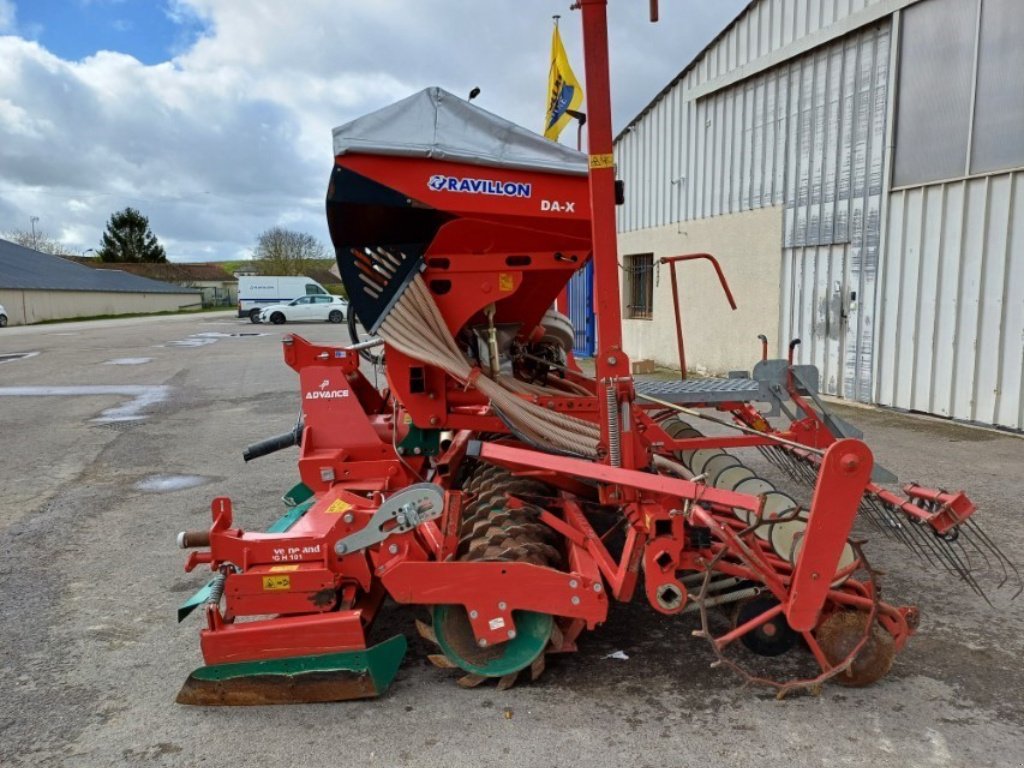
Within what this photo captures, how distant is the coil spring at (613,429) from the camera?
312cm

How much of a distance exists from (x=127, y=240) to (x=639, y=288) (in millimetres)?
77130

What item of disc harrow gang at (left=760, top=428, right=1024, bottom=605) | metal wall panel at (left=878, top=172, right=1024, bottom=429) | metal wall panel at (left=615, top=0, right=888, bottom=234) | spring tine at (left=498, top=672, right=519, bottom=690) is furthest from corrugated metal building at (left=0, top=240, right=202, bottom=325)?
disc harrow gang at (left=760, top=428, right=1024, bottom=605)

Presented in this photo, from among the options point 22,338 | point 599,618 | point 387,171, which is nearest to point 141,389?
point 387,171

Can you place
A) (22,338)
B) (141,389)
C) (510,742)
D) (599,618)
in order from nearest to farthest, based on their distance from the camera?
(510,742) < (599,618) < (141,389) < (22,338)

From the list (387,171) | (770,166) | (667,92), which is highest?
A: (667,92)

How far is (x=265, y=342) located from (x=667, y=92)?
15.1 metres

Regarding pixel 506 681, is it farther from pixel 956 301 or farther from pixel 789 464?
pixel 956 301

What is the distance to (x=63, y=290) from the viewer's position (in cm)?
4394

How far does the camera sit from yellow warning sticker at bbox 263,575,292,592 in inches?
121

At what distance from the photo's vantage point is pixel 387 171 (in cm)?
350

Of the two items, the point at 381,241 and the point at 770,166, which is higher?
the point at 770,166

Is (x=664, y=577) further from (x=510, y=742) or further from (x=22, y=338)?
(x=22, y=338)

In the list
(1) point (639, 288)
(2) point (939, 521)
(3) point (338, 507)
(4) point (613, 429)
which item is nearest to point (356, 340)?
(3) point (338, 507)

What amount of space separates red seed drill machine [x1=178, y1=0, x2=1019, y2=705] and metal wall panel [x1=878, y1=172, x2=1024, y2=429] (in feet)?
14.7
